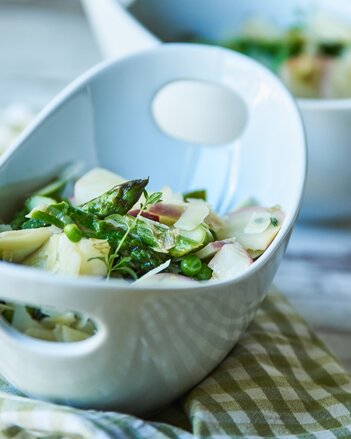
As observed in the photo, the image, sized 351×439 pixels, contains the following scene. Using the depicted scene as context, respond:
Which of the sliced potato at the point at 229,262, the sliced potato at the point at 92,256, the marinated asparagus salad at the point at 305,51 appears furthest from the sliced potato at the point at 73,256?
the marinated asparagus salad at the point at 305,51

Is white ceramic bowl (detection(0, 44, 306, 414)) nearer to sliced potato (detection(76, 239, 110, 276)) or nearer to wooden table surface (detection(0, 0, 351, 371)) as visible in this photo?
sliced potato (detection(76, 239, 110, 276))

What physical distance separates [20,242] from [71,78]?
3.62 ft

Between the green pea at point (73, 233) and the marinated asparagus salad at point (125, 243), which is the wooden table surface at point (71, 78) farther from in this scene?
the green pea at point (73, 233)

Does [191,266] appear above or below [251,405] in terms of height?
above

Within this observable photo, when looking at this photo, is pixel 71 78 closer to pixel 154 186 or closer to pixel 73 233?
pixel 154 186

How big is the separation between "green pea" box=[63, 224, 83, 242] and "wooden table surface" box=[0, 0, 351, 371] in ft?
1.54

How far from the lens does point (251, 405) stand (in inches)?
36.9

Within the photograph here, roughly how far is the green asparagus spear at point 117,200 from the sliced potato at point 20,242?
6 centimetres

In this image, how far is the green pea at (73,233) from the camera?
88 centimetres

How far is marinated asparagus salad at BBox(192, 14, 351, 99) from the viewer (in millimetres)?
1655

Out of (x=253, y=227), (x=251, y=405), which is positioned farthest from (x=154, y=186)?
(x=251, y=405)

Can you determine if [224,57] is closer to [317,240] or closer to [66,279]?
[317,240]

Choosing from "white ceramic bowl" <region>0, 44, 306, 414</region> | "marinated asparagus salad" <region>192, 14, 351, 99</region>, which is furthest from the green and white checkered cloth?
"marinated asparagus salad" <region>192, 14, 351, 99</region>

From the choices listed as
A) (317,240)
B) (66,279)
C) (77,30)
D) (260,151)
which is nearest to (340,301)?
(317,240)
